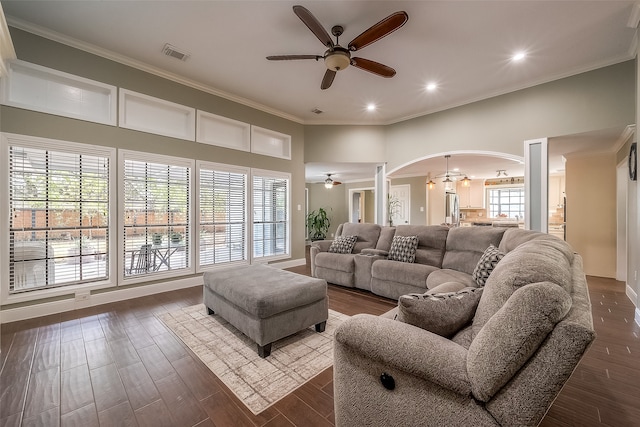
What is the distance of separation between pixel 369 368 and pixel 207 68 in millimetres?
4325

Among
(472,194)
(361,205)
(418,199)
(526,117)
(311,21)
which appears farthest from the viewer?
(361,205)

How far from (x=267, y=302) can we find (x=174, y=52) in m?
3.47

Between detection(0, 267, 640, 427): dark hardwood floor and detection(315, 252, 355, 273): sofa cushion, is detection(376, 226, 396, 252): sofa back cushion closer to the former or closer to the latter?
detection(315, 252, 355, 273): sofa cushion

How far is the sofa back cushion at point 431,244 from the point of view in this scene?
11.9 ft

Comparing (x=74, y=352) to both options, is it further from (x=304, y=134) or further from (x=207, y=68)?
(x=304, y=134)

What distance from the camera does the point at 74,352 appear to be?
229cm

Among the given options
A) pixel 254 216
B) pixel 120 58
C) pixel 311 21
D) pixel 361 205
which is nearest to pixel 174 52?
pixel 120 58

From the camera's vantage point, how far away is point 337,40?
3150mm

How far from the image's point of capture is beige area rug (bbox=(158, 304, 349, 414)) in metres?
1.83

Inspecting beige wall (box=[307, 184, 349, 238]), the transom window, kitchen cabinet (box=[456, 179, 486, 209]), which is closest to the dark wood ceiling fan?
beige wall (box=[307, 184, 349, 238])

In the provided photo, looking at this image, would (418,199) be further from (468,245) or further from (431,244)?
(468,245)

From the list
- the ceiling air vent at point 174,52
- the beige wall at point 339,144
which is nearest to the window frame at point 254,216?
the beige wall at point 339,144

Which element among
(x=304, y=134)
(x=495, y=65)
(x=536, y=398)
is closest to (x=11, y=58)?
(x=304, y=134)

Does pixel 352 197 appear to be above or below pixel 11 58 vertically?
below
